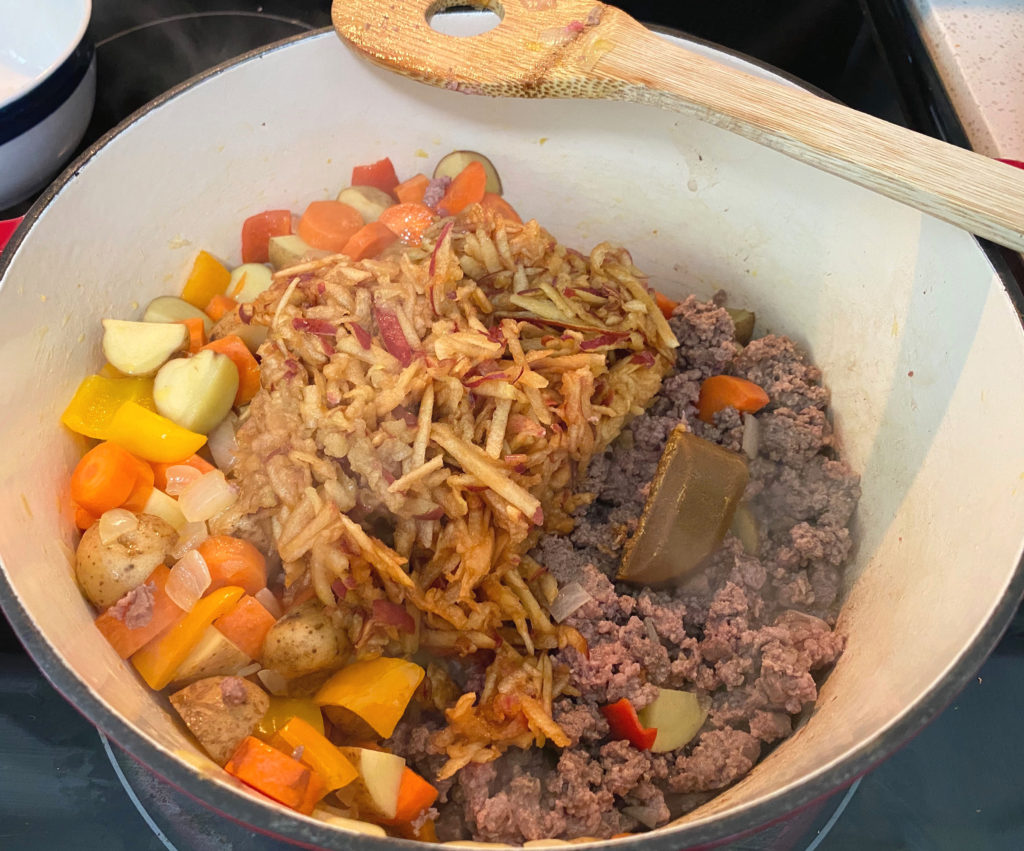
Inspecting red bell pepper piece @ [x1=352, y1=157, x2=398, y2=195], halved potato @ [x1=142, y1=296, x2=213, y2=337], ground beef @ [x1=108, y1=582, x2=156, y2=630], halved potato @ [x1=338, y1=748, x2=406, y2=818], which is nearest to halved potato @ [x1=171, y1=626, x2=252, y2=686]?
ground beef @ [x1=108, y1=582, x2=156, y2=630]

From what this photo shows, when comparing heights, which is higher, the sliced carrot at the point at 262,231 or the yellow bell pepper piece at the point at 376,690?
the sliced carrot at the point at 262,231

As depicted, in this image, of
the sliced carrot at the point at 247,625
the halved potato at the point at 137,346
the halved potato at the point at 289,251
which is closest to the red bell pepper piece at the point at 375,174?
the halved potato at the point at 289,251

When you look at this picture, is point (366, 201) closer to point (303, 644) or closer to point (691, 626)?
point (303, 644)

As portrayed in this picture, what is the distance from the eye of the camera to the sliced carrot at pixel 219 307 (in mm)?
2294

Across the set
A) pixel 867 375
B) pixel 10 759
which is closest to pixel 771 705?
pixel 867 375

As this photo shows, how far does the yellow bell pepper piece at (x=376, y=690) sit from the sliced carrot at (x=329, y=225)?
4.05ft

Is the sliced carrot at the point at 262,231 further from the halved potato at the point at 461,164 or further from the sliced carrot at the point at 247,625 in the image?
the sliced carrot at the point at 247,625

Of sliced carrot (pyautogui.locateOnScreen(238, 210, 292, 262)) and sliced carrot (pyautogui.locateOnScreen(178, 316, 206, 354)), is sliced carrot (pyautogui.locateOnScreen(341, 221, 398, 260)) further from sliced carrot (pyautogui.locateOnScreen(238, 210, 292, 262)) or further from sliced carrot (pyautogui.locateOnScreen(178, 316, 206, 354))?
sliced carrot (pyautogui.locateOnScreen(178, 316, 206, 354))

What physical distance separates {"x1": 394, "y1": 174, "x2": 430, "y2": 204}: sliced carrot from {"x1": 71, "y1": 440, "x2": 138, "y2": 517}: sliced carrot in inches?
43.9

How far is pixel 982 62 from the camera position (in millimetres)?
2174

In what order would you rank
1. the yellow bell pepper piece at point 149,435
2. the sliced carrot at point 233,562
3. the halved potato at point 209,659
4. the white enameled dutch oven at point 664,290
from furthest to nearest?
the yellow bell pepper piece at point 149,435 < the sliced carrot at point 233,562 < the halved potato at point 209,659 < the white enameled dutch oven at point 664,290

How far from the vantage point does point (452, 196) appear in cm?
241

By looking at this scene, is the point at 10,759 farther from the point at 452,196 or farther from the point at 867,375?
the point at 867,375

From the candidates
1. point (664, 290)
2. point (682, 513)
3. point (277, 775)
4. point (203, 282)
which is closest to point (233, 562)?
point (277, 775)
